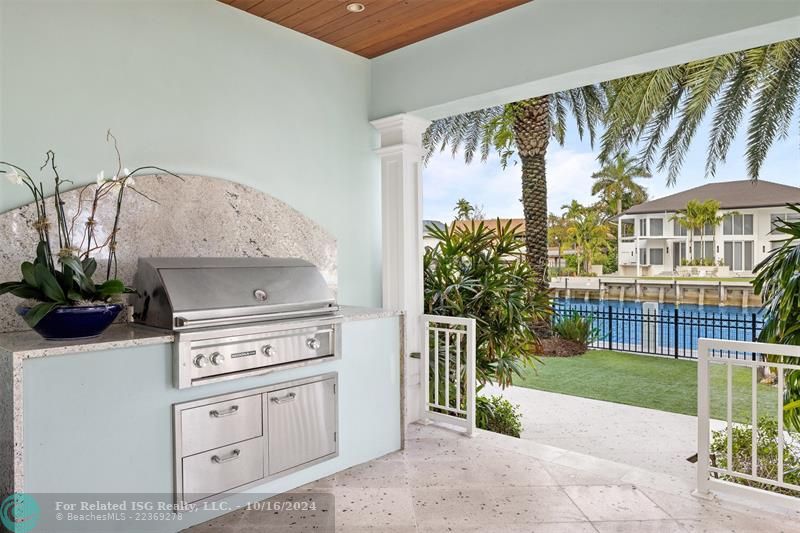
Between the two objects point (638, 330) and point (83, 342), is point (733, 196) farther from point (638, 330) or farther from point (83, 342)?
point (83, 342)

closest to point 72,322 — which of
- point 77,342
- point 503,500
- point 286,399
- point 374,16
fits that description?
point 77,342

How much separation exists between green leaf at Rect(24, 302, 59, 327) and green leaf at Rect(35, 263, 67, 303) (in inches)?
2.2

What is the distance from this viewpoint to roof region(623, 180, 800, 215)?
1670 centimetres

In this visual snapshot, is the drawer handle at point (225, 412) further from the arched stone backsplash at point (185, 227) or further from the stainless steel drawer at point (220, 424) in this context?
the arched stone backsplash at point (185, 227)

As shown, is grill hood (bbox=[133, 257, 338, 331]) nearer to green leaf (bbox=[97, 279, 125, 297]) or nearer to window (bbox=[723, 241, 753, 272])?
green leaf (bbox=[97, 279, 125, 297])

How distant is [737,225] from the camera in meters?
17.0

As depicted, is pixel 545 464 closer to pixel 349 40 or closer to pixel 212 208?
pixel 212 208

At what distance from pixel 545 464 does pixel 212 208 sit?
262 cm

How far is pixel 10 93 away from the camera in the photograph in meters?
2.37

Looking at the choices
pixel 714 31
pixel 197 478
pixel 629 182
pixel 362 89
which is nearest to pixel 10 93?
pixel 197 478

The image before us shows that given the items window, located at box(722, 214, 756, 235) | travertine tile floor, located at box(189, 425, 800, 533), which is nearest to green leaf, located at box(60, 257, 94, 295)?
travertine tile floor, located at box(189, 425, 800, 533)

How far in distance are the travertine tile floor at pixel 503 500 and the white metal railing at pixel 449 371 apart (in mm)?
523

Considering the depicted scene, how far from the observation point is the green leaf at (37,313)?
192 cm

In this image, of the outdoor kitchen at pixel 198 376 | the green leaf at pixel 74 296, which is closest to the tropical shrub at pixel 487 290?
the outdoor kitchen at pixel 198 376
